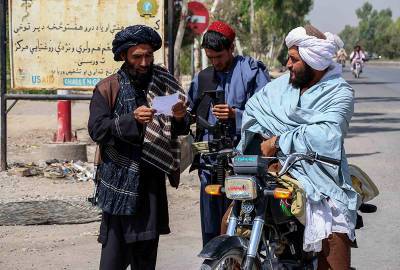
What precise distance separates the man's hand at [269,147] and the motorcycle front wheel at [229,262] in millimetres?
605

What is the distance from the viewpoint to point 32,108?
73.6 feet

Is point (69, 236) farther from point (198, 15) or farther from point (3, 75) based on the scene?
point (198, 15)

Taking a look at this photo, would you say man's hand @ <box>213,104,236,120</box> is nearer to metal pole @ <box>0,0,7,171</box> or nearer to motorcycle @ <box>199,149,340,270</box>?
motorcycle @ <box>199,149,340,270</box>

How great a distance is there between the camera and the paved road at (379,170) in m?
6.72

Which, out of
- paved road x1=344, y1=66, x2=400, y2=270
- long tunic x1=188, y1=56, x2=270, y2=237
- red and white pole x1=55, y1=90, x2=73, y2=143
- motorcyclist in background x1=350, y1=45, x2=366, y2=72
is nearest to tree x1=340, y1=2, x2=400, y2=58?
motorcyclist in background x1=350, y1=45, x2=366, y2=72

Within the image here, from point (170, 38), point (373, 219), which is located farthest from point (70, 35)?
point (373, 219)

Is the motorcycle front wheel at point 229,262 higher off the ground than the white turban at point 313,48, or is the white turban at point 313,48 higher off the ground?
the white turban at point 313,48

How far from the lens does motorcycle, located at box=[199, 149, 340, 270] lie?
3881mm

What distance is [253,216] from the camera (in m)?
4.09

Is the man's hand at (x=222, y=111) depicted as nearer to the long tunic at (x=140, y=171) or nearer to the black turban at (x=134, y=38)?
the long tunic at (x=140, y=171)

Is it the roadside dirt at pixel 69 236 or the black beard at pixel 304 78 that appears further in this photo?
the roadside dirt at pixel 69 236

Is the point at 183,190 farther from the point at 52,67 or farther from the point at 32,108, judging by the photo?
the point at 32,108

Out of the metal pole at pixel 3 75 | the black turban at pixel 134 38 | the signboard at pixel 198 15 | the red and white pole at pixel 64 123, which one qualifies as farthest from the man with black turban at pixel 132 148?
the signboard at pixel 198 15

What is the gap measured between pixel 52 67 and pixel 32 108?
13.6 meters
